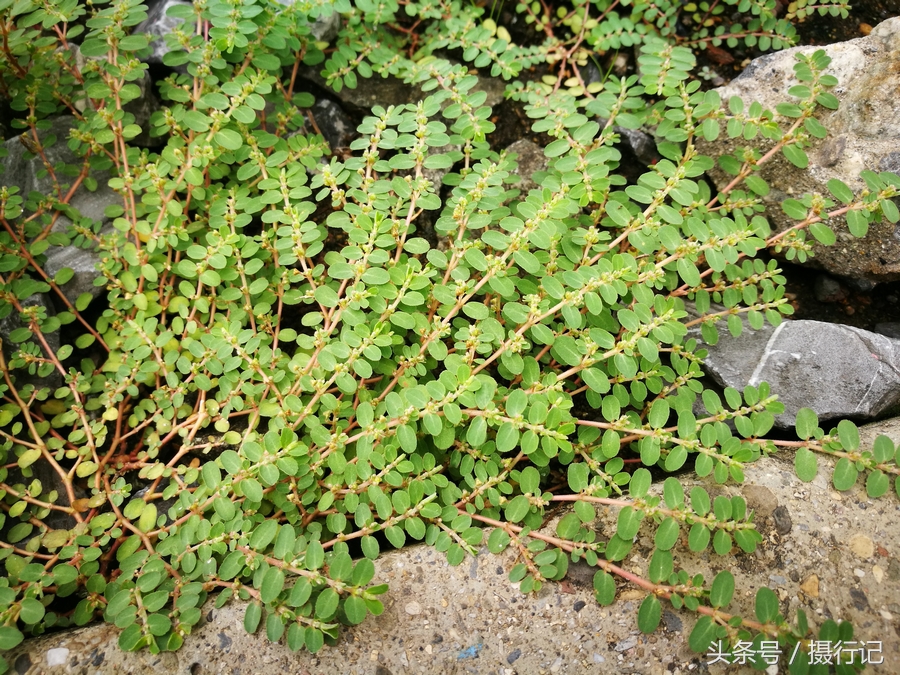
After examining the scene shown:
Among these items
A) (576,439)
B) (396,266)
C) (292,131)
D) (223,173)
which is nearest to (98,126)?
(223,173)

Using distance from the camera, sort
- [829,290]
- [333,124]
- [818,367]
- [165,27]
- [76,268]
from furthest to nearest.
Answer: [333,124] < [165,27] < [829,290] < [76,268] < [818,367]

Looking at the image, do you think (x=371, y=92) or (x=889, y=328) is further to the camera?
(x=371, y=92)

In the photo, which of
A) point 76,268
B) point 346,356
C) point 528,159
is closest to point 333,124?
point 528,159

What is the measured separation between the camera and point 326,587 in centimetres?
227

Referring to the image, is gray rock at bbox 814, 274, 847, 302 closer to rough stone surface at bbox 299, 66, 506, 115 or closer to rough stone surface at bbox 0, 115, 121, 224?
rough stone surface at bbox 299, 66, 506, 115

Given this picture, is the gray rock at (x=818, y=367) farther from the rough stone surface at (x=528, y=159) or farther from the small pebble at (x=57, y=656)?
the small pebble at (x=57, y=656)

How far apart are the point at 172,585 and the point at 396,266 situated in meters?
1.65

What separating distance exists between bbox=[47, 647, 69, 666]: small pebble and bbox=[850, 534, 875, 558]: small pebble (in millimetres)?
3143

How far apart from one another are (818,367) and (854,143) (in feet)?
4.20

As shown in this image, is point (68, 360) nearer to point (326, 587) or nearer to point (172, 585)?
point (172, 585)

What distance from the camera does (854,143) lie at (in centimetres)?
322

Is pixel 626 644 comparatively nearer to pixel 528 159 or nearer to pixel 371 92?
pixel 528 159

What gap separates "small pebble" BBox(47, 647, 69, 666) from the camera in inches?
89.5

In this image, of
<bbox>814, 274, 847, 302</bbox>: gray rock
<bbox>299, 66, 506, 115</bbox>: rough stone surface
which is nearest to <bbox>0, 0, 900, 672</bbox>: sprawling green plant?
<bbox>299, 66, 506, 115</bbox>: rough stone surface
